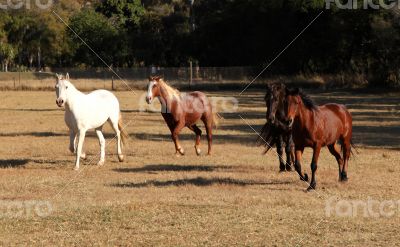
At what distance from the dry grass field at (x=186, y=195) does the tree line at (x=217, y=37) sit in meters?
24.1

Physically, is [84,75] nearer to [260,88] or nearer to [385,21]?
[260,88]

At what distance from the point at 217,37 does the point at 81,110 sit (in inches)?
2204

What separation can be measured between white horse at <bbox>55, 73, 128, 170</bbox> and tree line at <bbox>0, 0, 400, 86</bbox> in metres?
24.7

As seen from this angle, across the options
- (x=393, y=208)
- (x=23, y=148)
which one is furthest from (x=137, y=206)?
(x=23, y=148)

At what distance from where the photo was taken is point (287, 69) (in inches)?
2473

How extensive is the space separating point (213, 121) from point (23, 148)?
5.38 metres

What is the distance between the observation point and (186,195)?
12.2m

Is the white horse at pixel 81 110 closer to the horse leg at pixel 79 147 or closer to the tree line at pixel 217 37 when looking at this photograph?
the horse leg at pixel 79 147

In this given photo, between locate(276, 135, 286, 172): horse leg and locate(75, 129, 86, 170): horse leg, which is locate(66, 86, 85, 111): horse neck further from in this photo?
locate(276, 135, 286, 172): horse leg

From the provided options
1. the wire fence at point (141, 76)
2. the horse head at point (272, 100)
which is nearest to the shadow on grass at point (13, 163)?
the horse head at point (272, 100)

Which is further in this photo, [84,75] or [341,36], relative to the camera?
[84,75]

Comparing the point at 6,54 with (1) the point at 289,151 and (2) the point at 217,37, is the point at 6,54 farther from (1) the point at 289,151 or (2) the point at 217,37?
(1) the point at 289,151

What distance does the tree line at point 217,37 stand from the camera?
55.5 meters

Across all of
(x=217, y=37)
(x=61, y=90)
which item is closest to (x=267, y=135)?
(x=61, y=90)
